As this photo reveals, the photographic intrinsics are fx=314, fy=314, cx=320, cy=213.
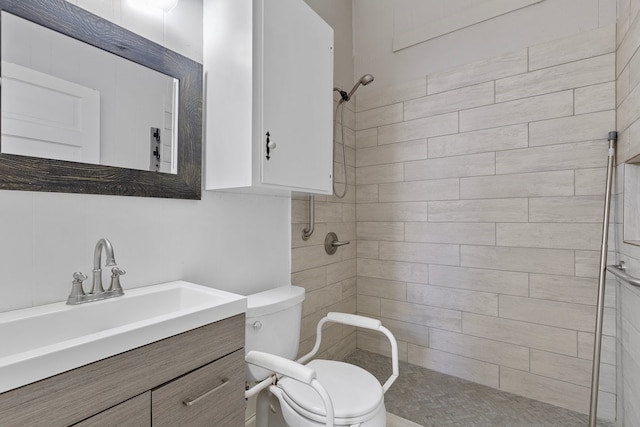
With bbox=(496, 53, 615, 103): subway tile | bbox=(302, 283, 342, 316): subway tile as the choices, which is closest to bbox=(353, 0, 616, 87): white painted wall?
bbox=(496, 53, 615, 103): subway tile

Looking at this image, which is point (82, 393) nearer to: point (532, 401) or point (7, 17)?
point (7, 17)

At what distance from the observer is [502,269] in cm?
193

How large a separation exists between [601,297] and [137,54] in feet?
7.43

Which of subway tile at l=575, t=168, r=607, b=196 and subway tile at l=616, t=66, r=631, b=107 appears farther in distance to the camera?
subway tile at l=575, t=168, r=607, b=196

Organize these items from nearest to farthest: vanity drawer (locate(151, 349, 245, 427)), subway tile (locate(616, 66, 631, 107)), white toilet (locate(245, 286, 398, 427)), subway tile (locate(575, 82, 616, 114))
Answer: vanity drawer (locate(151, 349, 245, 427))
white toilet (locate(245, 286, 398, 427))
subway tile (locate(616, 66, 631, 107))
subway tile (locate(575, 82, 616, 114))

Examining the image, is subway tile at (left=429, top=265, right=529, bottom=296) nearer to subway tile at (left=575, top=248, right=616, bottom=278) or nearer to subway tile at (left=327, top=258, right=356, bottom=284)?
subway tile at (left=575, top=248, right=616, bottom=278)

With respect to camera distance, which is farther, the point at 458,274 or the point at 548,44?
the point at 458,274

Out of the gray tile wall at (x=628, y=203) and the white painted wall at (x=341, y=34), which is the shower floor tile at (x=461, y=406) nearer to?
the gray tile wall at (x=628, y=203)

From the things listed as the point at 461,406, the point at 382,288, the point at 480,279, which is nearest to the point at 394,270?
the point at 382,288

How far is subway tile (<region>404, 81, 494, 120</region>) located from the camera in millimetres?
1982

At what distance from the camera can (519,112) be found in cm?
187

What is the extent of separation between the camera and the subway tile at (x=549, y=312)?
1.70m

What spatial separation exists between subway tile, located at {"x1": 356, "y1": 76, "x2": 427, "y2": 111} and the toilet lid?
1831 millimetres

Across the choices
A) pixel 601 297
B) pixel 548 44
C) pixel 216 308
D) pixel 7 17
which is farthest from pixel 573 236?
pixel 7 17
